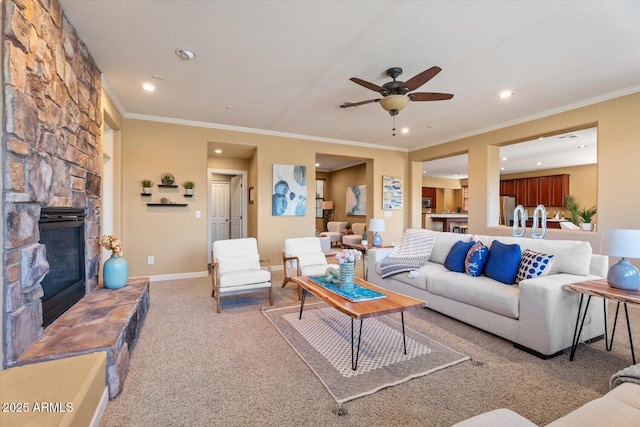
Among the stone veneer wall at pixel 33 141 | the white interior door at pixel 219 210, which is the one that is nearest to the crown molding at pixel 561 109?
the white interior door at pixel 219 210

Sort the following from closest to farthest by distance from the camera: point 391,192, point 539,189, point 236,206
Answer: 1. point 391,192
2. point 236,206
3. point 539,189

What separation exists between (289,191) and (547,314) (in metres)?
4.50

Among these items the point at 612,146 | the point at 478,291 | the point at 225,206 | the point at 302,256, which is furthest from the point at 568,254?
the point at 225,206

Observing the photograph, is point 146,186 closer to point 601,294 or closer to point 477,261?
point 477,261

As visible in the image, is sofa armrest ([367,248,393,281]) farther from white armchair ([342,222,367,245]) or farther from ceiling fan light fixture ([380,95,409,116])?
white armchair ([342,222,367,245])

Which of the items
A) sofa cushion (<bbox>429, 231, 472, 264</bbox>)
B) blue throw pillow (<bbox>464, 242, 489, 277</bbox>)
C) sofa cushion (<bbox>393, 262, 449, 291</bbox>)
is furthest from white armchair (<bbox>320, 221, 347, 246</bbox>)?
blue throw pillow (<bbox>464, 242, 489, 277</bbox>)

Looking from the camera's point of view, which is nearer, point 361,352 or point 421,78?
point 361,352

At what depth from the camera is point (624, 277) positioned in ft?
7.03

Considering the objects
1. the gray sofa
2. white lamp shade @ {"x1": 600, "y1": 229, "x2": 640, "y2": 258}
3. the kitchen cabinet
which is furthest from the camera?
the kitchen cabinet

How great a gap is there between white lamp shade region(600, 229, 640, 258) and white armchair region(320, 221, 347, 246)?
6.59 metres

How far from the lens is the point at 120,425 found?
5.40 feet

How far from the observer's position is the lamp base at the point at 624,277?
6.97 ft

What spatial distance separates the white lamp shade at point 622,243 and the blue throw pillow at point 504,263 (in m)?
0.71

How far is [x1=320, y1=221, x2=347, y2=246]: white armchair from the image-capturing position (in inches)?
342
